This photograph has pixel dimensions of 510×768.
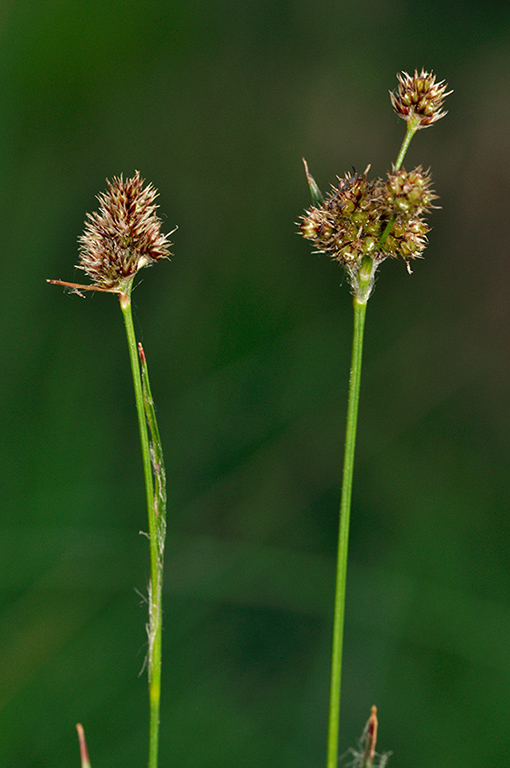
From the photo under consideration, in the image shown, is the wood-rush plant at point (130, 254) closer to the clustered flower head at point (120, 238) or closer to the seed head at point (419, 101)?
the clustered flower head at point (120, 238)

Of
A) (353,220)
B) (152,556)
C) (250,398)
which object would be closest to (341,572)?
(152,556)

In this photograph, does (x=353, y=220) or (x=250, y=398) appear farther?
(x=250, y=398)

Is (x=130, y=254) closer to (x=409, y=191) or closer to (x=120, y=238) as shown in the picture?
(x=120, y=238)

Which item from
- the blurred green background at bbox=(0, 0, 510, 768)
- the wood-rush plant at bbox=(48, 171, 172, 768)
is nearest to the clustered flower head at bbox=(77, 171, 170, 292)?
the wood-rush plant at bbox=(48, 171, 172, 768)

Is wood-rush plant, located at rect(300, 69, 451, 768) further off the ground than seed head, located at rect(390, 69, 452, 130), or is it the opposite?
seed head, located at rect(390, 69, 452, 130)

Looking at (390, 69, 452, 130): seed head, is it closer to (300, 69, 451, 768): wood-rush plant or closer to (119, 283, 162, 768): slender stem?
(300, 69, 451, 768): wood-rush plant

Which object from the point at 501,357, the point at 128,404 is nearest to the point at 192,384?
the point at 128,404
